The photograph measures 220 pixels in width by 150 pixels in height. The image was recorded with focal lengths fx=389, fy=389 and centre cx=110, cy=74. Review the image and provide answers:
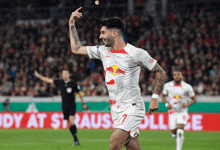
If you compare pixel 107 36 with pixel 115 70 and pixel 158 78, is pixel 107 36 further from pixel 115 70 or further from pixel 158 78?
pixel 158 78

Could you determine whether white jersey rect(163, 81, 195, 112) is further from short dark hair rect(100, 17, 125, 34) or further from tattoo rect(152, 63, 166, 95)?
short dark hair rect(100, 17, 125, 34)

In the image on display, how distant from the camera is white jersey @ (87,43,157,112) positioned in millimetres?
5398

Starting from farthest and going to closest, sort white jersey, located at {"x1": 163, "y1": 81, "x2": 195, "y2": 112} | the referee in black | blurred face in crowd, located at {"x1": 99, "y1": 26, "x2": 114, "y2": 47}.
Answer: the referee in black, white jersey, located at {"x1": 163, "y1": 81, "x2": 195, "y2": 112}, blurred face in crowd, located at {"x1": 99, "y1": 26, "x2": 114, "y2": 47}

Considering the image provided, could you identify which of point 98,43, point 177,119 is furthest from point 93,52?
point 98,43

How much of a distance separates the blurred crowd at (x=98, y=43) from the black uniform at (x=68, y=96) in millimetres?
8432

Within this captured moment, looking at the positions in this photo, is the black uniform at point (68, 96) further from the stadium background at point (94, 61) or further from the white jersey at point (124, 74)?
the stadium background at point (94, 61)

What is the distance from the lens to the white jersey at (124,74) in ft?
17.7

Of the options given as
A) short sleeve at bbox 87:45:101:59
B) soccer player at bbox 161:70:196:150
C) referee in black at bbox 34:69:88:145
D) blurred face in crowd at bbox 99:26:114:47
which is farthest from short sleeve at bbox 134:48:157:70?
referee in black at bbox 34:69:88:145

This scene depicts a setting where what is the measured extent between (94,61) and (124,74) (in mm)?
18699

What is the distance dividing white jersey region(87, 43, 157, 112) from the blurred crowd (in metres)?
14.5

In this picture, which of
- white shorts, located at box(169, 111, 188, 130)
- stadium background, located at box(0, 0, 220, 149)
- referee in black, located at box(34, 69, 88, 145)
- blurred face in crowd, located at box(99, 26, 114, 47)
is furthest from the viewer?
stadium background, located at box(0, 0, 220, 149)

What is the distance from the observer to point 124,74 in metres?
5.42

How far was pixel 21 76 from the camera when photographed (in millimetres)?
24578

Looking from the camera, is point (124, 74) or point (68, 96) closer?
point (124, 74)
